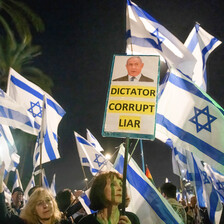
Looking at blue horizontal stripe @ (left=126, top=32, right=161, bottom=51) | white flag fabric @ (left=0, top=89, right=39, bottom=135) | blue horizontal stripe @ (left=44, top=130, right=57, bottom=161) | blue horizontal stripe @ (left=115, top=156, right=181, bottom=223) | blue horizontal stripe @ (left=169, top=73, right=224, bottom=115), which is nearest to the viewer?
blue horizontal stripe @ (left=115, top=156, right=181, bottom=223)

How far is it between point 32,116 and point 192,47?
3935 mm

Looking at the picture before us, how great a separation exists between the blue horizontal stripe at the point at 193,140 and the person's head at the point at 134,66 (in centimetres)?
124

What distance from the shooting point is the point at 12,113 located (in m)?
6.61

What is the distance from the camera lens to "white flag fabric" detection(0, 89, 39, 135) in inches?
255

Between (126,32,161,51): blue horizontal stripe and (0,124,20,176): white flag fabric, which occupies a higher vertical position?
(126,32,161,51): blue horizontal stripe

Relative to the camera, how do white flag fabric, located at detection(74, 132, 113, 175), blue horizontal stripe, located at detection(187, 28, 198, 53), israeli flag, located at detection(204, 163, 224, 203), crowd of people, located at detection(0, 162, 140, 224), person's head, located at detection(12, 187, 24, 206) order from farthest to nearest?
white flag fabric, located at detection(74, 132, 113, 175), israeli flag, located at detection(204, 163, 224, 203), blue horizontal stripe, located at detection(187, 28, 198, 53), person's head, located at detection(12, 187, 24, 206), crowd of people, located at detection(0, 162, 140, 224)

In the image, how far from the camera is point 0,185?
2855mm

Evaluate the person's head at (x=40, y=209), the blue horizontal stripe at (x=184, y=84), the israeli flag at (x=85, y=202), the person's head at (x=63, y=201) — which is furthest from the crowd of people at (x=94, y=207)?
the israeli flag at (x=85, y=202)

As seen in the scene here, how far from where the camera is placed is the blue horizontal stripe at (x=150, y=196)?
4.38m

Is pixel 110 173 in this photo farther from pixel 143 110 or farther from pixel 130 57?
pixel 130 57

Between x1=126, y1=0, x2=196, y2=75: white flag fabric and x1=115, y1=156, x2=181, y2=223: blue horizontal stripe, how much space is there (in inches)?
77.3

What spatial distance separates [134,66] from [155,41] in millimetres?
2235

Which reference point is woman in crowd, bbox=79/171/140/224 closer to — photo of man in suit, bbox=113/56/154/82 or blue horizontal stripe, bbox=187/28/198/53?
photo of man in suit, bbox=113/56/154/82


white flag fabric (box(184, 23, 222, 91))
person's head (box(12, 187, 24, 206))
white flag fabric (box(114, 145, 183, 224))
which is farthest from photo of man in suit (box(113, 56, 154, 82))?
person's head (box(12, 187, 24, 206))
